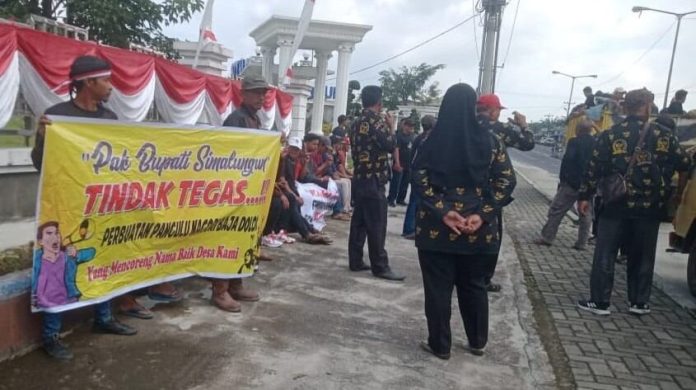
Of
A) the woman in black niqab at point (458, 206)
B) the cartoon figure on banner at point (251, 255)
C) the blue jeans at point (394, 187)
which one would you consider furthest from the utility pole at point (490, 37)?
the woman in black niqab at point (458, 206)

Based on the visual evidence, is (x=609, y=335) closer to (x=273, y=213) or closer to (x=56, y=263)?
(x=273, y=213)

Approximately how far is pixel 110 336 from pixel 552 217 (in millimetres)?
6384

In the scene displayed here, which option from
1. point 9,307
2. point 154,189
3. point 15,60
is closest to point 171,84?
point 15,60

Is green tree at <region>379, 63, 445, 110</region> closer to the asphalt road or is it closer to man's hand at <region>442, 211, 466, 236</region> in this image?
the asphalt road

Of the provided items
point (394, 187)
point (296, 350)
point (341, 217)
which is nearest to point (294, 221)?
point (341, 217)

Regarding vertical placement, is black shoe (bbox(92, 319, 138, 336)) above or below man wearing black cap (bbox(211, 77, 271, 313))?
below

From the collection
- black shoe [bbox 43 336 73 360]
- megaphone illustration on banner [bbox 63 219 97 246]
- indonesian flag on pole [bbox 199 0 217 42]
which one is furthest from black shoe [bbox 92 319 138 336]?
indonesian flag on pole [bbox 199 0 217 42]

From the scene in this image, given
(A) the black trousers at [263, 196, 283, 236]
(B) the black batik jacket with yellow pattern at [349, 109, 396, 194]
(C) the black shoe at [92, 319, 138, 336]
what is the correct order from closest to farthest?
(C) the black shoe at [92, 319, 138, 336] < (B) the black batik jacket with yellow pattern at [349, 109, 396, 194] < (A) the black trousers at [263, 196, 283, 236]

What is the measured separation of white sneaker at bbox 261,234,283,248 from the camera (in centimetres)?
672

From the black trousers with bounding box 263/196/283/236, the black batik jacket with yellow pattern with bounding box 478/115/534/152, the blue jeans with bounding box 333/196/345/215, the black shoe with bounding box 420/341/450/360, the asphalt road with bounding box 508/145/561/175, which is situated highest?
the black batik jacket with yellow pattern with bounding box 478/115/534/152

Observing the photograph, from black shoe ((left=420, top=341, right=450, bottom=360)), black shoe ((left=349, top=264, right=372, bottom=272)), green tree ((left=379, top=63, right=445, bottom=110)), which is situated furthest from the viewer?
green tree ((left=379, top=63, right=445, bottom=110))

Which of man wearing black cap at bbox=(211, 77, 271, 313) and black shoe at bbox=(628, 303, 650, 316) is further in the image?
black shoe at bbox=(628, 303, 650, 316)

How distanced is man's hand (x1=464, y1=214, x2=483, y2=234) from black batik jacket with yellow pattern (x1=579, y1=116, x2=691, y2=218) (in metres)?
1.89

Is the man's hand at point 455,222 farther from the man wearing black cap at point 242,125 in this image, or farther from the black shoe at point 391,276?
the black shoe at point 391,276
